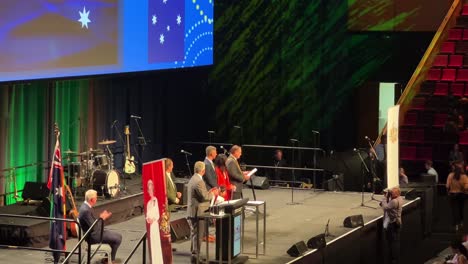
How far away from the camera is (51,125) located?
17859 mm

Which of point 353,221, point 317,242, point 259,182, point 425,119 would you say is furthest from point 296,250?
point 425,119

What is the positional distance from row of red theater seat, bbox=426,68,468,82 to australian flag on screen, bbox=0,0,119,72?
9.65m

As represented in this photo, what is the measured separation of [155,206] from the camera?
30.0ft

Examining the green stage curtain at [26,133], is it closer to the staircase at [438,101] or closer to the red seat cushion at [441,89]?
the staircase at [438,101]

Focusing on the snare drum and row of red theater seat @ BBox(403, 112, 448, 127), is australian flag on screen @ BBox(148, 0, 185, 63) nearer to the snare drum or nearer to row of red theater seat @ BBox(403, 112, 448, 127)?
the snare drum

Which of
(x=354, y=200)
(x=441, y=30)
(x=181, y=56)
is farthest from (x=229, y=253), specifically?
(x=441, y=30)

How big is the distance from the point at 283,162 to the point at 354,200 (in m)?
3.13

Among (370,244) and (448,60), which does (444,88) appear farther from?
(370,244)

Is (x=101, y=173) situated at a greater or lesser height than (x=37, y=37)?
lesser

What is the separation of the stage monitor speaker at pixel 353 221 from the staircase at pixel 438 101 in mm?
5567

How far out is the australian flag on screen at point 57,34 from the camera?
14633mm

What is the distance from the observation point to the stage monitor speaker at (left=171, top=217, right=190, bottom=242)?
14070 millimetres

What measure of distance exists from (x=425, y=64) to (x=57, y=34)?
10.9 m

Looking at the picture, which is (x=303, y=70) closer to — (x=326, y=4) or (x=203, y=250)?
(x=326, y=4)
